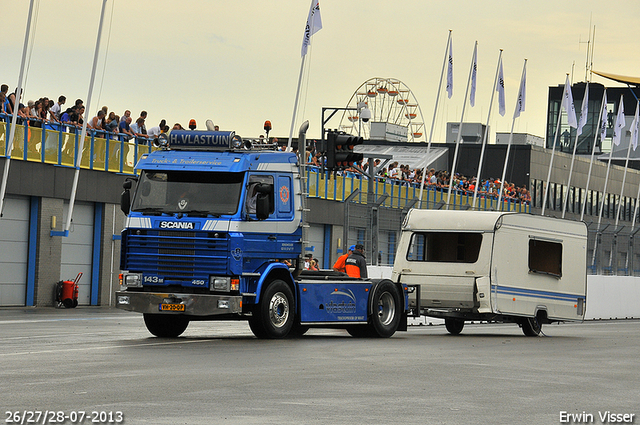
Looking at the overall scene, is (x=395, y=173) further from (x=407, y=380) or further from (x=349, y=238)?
(x=407, y=380)

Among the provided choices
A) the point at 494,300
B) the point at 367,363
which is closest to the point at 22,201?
the point at 494,300

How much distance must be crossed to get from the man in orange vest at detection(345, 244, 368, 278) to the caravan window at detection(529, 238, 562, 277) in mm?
3572

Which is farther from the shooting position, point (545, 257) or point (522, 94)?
point (522, 94)

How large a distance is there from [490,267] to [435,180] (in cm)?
3064

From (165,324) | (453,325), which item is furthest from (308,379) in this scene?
(453,325)

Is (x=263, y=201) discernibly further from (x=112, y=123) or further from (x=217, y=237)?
(x=112, y=123)

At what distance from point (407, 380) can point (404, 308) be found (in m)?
9.06

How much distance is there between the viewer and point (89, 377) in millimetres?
12523

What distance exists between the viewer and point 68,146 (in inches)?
1326

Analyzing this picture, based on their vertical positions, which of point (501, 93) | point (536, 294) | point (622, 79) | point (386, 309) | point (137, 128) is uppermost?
point (622, 79)

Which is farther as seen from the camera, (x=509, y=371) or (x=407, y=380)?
(x=509, y=371)

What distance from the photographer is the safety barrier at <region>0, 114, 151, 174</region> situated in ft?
105

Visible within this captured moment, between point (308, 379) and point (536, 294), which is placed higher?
point (536, 294)

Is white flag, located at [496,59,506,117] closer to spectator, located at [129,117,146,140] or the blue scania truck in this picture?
spectator, located at [129,117,146,140]
